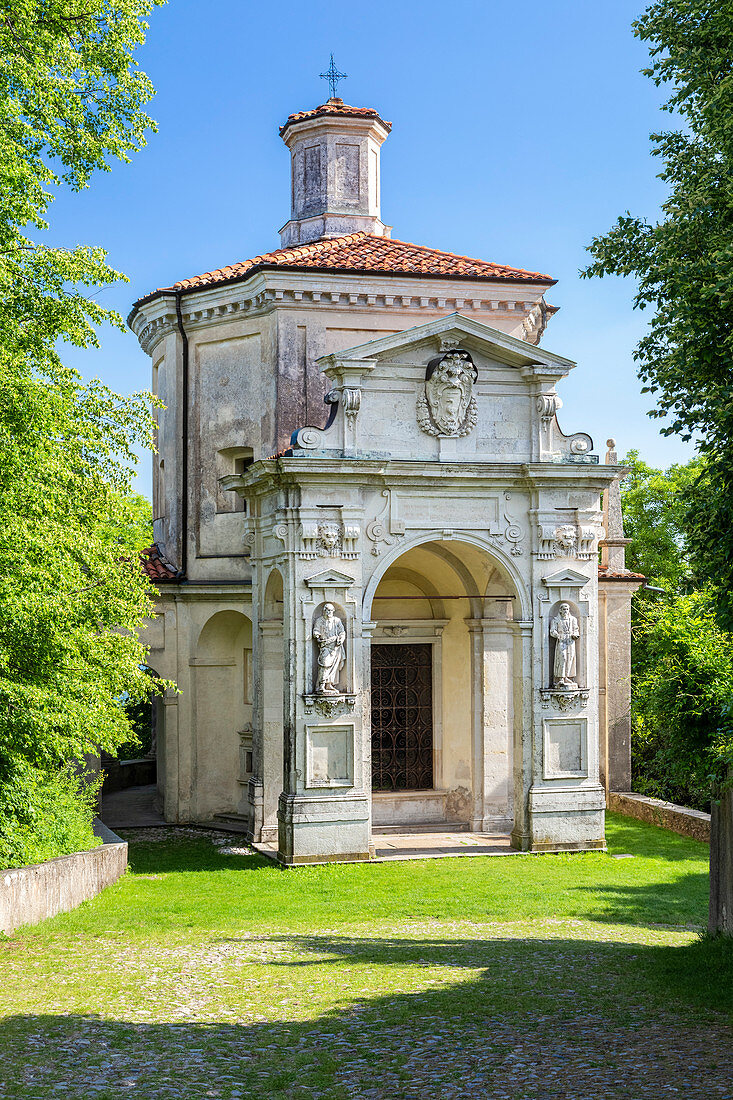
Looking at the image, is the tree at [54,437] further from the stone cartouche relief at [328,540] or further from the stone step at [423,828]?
the stone step at [423,828]

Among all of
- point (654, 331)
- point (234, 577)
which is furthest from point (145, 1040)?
point (234, 577)

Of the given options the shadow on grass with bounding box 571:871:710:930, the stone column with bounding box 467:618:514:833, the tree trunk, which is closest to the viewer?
the tree trunk

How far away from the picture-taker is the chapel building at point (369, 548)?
1894 cm

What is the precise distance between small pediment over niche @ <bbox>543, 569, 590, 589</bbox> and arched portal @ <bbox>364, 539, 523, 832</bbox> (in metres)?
1.93

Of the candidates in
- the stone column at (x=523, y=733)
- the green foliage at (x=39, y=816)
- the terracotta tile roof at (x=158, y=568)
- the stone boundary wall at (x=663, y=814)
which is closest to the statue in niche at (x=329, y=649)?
the stone column at (x=523, y=733)

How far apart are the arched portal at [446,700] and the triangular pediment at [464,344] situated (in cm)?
400

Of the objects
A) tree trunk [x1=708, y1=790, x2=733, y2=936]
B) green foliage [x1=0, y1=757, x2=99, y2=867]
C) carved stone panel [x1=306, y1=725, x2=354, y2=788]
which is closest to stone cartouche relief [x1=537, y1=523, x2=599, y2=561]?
carved stone panel [x1=306, y1=725, x2=354, y2=788]

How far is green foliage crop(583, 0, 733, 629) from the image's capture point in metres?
9.69

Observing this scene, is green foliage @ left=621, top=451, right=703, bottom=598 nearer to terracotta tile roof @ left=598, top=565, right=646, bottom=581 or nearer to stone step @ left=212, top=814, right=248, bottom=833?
terracotta tile roof @ left=598, top=565, right=646, bottom=581

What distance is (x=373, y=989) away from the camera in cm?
1052

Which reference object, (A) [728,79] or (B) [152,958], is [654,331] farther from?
(B) [152,958]

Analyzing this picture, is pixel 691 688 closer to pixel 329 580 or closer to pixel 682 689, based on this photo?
pixel 682 689

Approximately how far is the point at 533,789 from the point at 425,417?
6806 mm

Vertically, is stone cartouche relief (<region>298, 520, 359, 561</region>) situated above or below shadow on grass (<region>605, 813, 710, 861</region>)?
above
